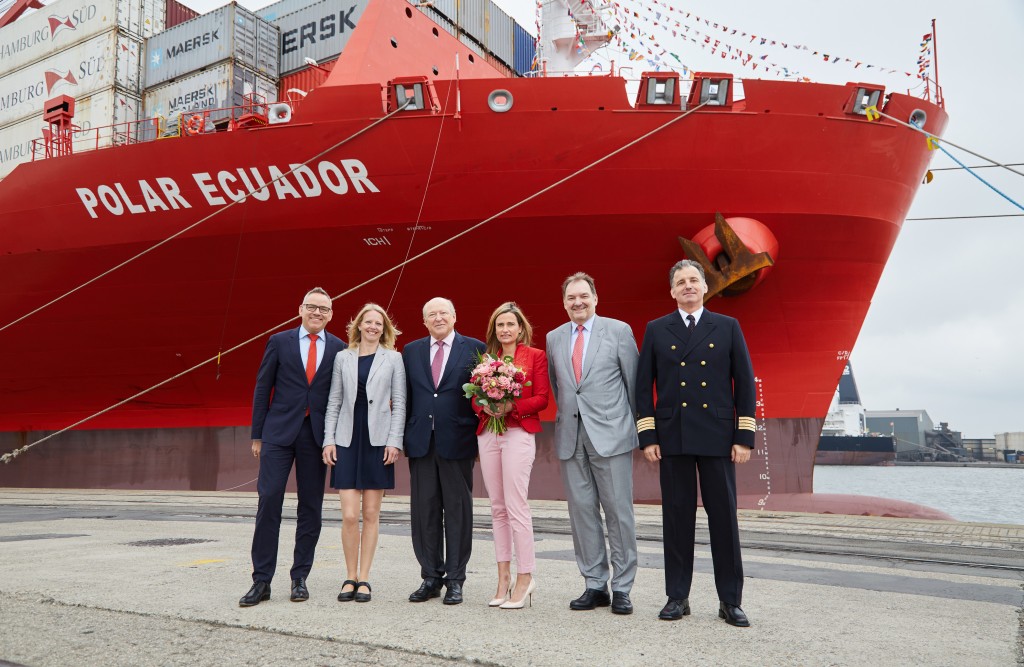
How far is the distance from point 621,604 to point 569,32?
1342 cm

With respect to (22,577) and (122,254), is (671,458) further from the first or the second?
(122,254)

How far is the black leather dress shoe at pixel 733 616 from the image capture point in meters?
3.23

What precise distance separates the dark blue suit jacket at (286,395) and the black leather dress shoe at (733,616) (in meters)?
2.14

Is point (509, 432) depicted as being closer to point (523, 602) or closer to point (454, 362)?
point (454, 362)

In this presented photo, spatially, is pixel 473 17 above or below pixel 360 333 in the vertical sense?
above

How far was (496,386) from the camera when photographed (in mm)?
3840

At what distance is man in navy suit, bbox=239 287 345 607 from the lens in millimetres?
4094

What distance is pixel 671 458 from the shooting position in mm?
3764

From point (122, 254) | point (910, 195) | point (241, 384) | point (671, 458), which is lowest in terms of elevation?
point (671, 458)

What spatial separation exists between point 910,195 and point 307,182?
880cm

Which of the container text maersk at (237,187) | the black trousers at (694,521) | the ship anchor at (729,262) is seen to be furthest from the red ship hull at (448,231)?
the black trousers at (694,521)

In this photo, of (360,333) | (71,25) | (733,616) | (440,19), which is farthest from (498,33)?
(733,616)

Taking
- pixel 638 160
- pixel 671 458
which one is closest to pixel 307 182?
pixel 638 160

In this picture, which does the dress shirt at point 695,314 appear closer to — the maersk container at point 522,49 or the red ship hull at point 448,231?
the red ship hull at point 448,231
